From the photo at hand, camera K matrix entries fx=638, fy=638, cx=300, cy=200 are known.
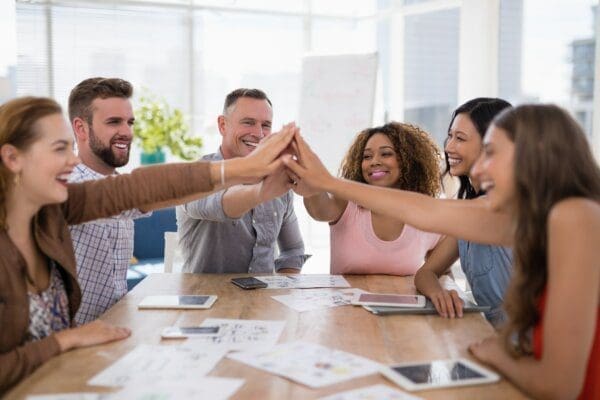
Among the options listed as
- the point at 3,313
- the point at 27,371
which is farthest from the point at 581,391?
the point at 3,313

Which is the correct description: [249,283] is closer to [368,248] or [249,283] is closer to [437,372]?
[368,248]

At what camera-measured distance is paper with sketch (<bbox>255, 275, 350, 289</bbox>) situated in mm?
2465

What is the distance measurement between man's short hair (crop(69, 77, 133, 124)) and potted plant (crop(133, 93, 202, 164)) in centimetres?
299

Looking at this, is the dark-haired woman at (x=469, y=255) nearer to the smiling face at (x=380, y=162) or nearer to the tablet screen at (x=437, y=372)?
the smiling face at (x=380, y=162)

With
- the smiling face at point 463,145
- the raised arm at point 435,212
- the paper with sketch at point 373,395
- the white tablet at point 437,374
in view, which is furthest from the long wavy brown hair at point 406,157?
the paper with sketch at point 373,395

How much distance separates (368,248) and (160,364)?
4.63 ft

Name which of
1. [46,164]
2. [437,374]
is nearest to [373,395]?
[437,374]

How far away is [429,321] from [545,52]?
4.39 meters

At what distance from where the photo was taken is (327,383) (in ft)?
4.78

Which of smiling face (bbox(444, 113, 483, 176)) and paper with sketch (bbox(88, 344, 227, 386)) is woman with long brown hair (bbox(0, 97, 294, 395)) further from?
smiling face (bbox(444, 113, 483, 176))

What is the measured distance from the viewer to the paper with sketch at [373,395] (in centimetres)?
137

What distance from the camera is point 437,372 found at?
5.03 ft

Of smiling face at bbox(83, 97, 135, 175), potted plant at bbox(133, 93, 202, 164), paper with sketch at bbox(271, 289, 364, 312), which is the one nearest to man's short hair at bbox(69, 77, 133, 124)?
smiling face at bbox(83, 97, 135, 175)

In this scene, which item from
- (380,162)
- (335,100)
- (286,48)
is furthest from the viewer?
(286,48)
